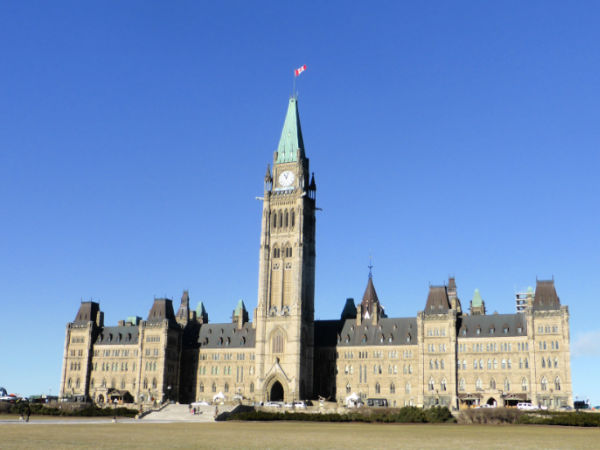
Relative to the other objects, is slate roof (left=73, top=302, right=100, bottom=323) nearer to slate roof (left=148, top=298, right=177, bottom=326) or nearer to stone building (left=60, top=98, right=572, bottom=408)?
stone building (left=60, top=98, right=572, bottom=408)

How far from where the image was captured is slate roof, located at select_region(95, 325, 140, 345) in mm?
158000

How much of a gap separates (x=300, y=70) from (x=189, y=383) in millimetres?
67557

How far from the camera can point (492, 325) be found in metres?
132

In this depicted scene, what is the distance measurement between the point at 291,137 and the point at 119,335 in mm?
55531

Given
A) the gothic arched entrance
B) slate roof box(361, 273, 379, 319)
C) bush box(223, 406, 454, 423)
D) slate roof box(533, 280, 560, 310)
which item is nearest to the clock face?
slate roof box(361, 273, 379, 319)

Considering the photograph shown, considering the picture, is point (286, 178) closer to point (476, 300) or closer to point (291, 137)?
point (291, 137)

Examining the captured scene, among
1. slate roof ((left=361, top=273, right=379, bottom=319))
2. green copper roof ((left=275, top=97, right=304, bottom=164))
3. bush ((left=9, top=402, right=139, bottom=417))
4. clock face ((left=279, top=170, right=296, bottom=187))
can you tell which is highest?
green copper roof ((left=275, top=97, right=304, bottom=164))

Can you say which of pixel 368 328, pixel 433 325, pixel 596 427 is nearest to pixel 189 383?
pixel 368 328

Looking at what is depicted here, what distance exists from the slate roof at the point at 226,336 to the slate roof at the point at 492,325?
140 ft

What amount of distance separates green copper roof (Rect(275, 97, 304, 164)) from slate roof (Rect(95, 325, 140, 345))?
47508 mm

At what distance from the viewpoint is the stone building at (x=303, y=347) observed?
418ft

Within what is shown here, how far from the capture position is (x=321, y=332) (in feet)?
494

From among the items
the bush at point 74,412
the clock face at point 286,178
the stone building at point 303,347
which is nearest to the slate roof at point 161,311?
the stone building at point 303,347

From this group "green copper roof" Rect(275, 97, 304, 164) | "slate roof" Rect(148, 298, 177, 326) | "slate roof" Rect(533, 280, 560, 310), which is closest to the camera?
"slate roof" Rect(533, 280, 560, 310)
